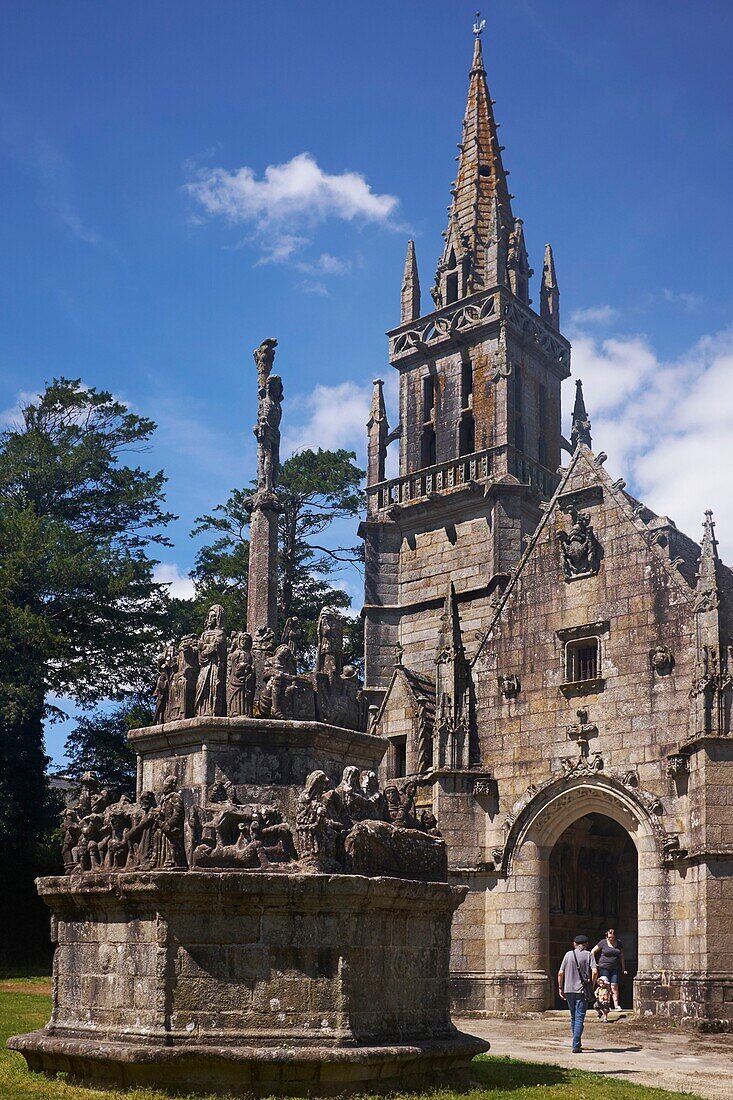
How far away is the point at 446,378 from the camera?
1332 inches

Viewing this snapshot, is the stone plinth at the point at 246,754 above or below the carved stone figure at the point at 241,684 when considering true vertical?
below

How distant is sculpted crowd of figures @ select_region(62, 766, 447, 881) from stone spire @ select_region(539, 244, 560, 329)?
992 inches

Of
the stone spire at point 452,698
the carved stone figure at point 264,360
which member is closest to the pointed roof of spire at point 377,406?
the stone spire at point 452,698

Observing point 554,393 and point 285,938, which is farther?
point 554,393

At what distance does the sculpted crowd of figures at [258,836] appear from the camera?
11.5 m

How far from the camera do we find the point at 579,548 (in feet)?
83.6

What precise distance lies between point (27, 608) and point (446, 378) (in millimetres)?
11997

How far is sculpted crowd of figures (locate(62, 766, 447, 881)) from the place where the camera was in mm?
11461

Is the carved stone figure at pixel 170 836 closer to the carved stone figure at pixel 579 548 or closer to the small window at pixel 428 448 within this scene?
the carved stone figure at pixel 579 548

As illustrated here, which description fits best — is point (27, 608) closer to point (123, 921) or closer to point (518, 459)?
point (518, 459)

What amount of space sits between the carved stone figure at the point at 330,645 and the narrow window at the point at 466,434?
19.2m

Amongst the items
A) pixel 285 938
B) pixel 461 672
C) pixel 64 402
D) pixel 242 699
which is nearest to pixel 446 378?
pixel 461 672

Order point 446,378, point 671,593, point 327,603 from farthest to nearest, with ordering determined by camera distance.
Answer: point 327,603, point 446,378, point 671,593

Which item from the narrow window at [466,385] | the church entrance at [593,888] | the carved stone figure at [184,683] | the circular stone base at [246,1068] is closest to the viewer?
the circular stone base at [246,1068]
